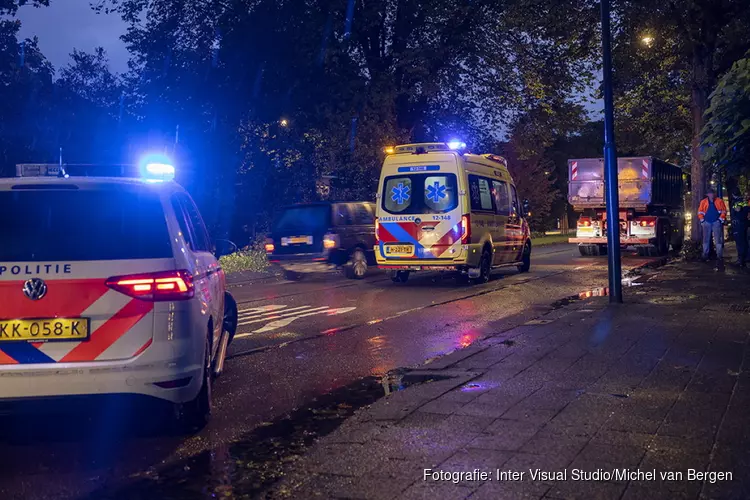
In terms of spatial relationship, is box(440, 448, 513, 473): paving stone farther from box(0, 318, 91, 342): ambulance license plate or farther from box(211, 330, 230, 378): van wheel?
box(211, 330, 230, 378): van wheel

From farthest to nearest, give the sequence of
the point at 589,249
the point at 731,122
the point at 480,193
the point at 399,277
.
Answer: the point at 589,249 → the point at 399,277 → the point at 480,193 → the point at 731,122

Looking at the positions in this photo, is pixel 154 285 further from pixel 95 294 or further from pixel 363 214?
pixel 363 214

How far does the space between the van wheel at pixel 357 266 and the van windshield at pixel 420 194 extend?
10.4ft

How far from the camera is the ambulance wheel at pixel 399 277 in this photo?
19.1m

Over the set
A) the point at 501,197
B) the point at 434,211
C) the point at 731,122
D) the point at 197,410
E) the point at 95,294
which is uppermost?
the point at 731,122

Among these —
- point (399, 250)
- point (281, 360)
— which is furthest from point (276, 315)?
point (399, 250)

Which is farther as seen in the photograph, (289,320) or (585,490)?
(289,320)

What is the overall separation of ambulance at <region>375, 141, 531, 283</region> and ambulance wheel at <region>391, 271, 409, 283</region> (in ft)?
1.46

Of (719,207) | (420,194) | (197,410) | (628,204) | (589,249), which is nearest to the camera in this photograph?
(197,410)

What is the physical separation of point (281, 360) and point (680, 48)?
20.4 m

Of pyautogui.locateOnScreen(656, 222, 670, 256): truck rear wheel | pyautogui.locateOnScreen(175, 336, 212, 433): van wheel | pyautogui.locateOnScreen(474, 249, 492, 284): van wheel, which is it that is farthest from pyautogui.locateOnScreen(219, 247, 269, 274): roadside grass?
pyautogui.locateOnScreen(175, 336, 212, 433): van wheel

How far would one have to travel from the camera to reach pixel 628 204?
28125 mm

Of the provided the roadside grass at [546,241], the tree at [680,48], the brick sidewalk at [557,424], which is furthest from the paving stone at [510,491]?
the roadside grass at [546,241]

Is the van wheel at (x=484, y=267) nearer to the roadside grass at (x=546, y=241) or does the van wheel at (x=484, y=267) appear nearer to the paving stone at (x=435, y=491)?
the paving stone at (x=435, y=491)
